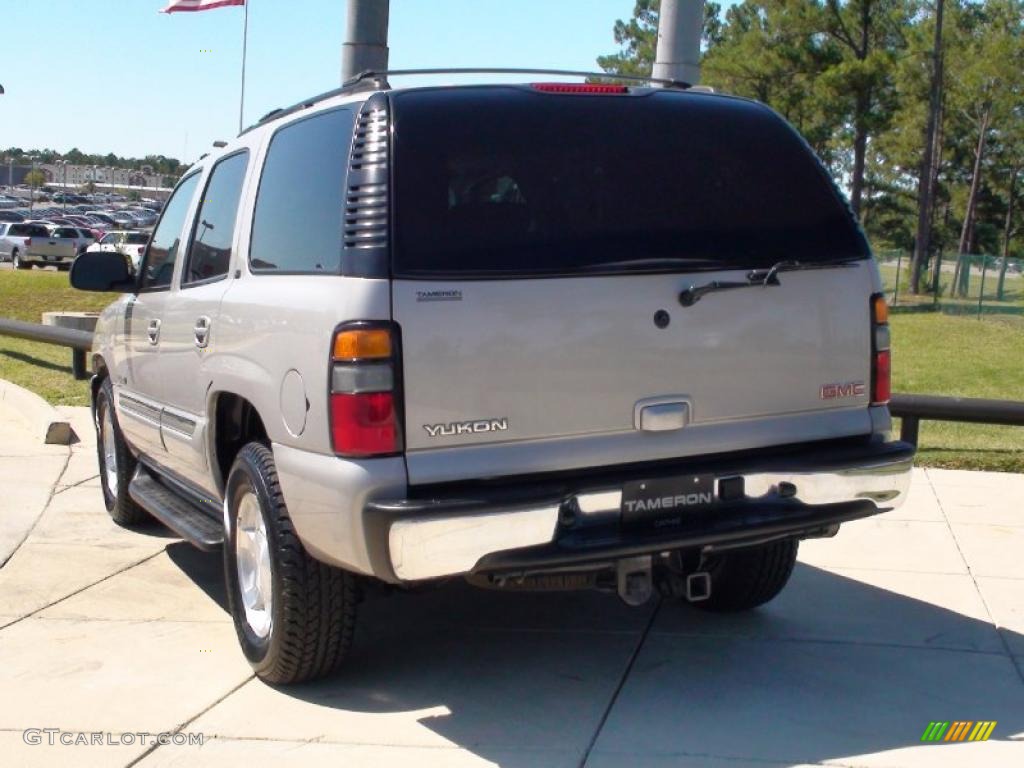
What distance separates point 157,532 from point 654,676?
355 centimetres

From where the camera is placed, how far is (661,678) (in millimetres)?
4859

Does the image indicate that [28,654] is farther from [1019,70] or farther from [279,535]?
[1019,70]

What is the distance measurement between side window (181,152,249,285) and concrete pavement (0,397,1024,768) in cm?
154

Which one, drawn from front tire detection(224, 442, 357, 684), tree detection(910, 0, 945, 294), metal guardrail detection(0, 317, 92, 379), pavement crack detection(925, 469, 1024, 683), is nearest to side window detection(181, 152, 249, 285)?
front tire detection(224, 442, 357, 684)

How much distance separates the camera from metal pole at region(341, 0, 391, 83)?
8062mm

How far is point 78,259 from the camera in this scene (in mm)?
6262

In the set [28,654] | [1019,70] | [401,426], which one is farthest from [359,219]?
[1019,70]

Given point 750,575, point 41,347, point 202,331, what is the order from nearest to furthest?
point 202,331, point 750,575, point 41,347

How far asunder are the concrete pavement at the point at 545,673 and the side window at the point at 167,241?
58.1 inches

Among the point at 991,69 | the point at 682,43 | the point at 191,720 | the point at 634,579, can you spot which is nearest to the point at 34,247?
the point at 991,69

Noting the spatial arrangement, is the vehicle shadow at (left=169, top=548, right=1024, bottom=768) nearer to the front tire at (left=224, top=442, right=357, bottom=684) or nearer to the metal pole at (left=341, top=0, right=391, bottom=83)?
the front tire at (left=224, top=442, right=357, bottom=684)

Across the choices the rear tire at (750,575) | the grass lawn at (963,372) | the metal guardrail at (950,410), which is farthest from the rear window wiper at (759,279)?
the grass lawn at (963,372)

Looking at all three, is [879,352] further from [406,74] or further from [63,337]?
[63,337]

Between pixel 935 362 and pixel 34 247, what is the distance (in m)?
31.0
